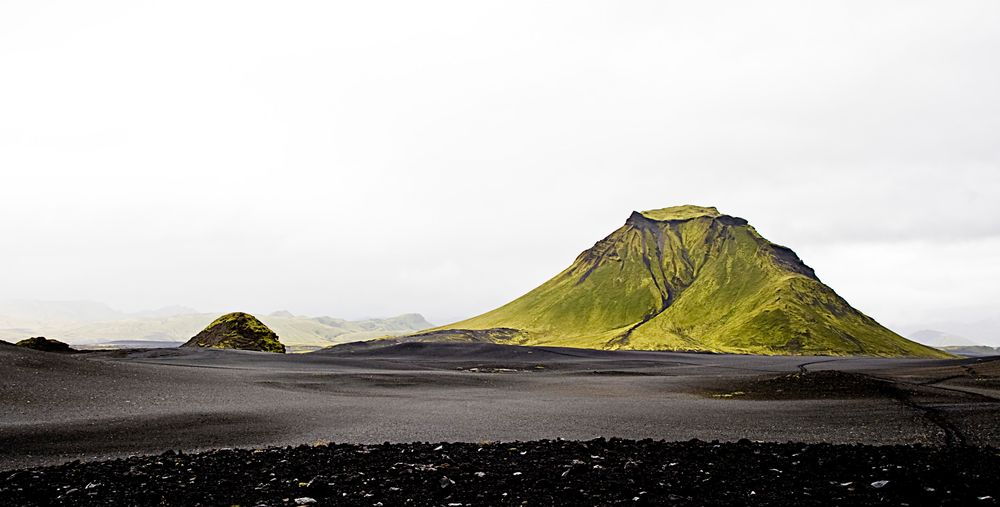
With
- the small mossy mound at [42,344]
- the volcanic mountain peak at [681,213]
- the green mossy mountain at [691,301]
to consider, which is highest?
the volcanic mountain peak at [681,213]

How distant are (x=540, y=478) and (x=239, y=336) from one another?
A: 44.5 metres

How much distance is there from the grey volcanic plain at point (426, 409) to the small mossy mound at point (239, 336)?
22.6 metres

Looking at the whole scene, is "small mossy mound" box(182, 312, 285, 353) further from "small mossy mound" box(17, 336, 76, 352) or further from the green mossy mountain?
the green mossy mountain

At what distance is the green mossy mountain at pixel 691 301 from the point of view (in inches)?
3159

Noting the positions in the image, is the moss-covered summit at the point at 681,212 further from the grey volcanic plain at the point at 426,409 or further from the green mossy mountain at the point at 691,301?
the grey volcanic plain at the point at 426,409

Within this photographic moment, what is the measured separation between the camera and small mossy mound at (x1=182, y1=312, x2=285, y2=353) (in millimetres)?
45656

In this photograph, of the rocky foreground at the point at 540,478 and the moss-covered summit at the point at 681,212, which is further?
the moss-covered summit at the point at 681,212

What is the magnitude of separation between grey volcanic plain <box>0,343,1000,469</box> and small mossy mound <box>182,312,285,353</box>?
74.1 ft

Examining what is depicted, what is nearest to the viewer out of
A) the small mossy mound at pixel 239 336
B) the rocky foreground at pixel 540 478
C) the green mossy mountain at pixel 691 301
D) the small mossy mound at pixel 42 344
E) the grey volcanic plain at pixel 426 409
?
the rocky foreground at pixel 540 478

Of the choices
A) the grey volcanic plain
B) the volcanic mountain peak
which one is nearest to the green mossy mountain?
the volcanic mountain peak

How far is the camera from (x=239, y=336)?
46.1 m

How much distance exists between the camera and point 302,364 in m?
33.3

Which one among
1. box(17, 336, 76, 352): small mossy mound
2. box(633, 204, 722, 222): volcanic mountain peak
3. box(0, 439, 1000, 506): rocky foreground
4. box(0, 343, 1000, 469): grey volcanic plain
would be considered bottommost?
box(0, 343, 1000, 469): grey volcanic plain

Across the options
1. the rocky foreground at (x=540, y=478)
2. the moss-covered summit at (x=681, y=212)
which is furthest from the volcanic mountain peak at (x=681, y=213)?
the rocky foreground at (x=540, y=478)
